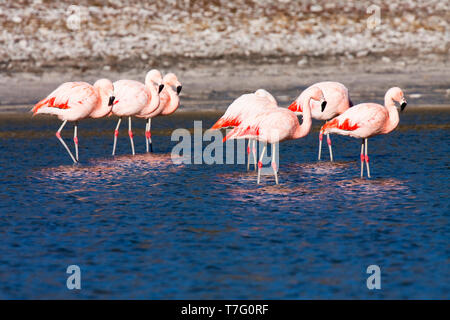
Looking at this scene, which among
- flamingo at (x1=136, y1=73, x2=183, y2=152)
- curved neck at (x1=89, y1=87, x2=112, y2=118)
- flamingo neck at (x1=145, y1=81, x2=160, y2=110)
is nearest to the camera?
curved neck at (x1=89, y1=87, x2=112, y2=118)

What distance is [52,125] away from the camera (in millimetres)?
20641

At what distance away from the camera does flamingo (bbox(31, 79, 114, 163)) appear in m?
14.4

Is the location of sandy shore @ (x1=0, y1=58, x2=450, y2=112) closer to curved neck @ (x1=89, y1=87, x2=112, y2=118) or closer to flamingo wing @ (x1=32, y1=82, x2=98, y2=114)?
curved neck @ (x1=89, y1=87, x2=112, y2=118)

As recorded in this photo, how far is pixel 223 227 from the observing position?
8891 millimetres

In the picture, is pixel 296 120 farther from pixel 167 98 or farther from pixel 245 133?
pixel 167 98

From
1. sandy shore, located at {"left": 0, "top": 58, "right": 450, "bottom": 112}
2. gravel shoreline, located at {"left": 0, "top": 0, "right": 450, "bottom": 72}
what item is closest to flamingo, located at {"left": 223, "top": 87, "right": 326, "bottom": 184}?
sandy shore, located at {"left": 0, "top": 58, "right": 450, "bottom": 112}

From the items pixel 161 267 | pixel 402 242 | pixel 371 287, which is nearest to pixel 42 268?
pixel 161 267

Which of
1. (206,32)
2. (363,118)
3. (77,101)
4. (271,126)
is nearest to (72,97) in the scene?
A: (77,101)

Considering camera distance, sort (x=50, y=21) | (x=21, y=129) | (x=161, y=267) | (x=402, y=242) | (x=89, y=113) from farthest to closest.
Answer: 1. (x=50, y=21)
2. (x=21, y=129)
3. (x=89, y=113)
4. (x=402, y=242)
5. (x=161, y=267)

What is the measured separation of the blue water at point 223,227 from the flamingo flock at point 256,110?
64 cm

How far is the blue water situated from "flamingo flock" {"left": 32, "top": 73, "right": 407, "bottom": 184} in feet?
2.11

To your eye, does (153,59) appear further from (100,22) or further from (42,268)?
(42,268)

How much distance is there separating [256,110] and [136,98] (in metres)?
3.51
